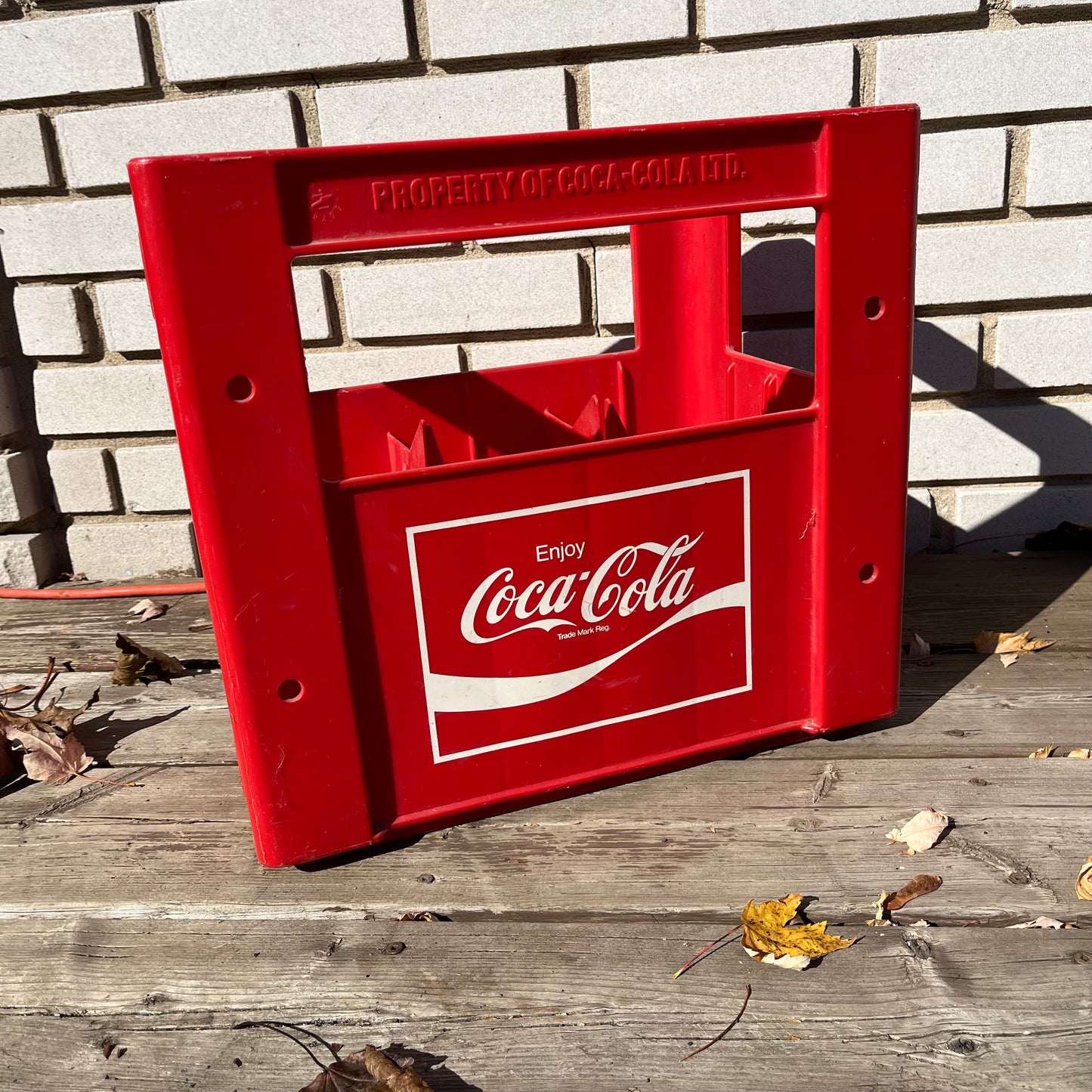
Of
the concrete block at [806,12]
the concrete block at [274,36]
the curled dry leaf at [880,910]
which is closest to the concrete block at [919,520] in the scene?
the concrete block at [806,12]

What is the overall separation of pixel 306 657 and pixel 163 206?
0.50 m

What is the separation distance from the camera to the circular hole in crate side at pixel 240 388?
111cm

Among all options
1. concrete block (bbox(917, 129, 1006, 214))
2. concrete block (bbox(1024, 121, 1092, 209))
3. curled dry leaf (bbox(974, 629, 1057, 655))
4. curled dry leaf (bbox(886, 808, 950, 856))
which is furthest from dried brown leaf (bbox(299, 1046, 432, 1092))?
concrete block (bbox(1024, 121, 1092, 209))

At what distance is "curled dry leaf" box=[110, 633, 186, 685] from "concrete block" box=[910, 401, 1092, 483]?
1.46m

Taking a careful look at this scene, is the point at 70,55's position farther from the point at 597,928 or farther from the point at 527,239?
the point at 597,928

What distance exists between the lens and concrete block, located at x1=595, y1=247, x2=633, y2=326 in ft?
6.62

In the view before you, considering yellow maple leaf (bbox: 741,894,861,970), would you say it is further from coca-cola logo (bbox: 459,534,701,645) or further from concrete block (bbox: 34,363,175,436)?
concrete block (bbox: 34,363,175,436)

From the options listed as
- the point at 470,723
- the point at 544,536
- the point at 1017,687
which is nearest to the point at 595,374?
the point at 544,536

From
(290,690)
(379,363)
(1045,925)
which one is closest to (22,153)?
(379,363)

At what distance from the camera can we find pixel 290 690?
1225mm

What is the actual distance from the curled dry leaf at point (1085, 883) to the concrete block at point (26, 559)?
2.00 m

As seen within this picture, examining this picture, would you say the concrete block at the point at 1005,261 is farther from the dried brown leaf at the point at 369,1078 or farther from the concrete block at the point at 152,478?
the dried brown leaf at the point at 369,1078

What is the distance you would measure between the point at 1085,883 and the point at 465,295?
56.6 inches

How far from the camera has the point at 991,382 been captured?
6.81ft
